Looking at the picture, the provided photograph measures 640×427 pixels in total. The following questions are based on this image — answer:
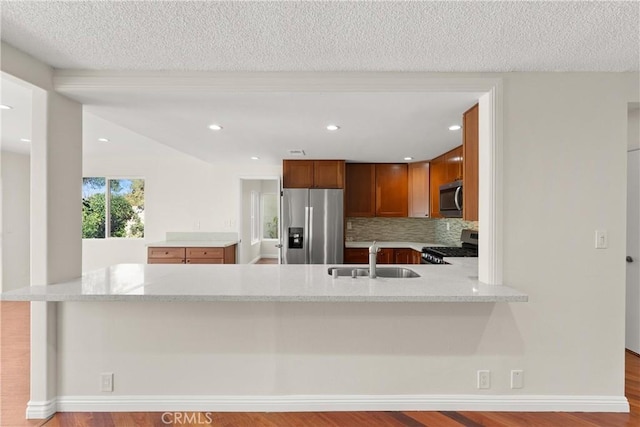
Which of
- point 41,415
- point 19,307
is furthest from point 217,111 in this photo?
point 19,307

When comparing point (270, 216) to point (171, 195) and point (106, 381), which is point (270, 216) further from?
point (106, 381)

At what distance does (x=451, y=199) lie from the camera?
3.49 meters

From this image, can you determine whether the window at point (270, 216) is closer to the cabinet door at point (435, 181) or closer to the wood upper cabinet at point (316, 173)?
the wood upper cabinet at point (316, 173)

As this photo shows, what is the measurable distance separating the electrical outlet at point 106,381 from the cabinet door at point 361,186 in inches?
136

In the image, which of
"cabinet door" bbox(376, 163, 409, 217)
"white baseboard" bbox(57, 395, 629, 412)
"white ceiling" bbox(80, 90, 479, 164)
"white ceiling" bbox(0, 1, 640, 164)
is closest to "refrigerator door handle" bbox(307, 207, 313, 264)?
"white ceiling" bbox(80, 90, 479, 164)

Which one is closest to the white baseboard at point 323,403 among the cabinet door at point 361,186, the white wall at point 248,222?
the cabinet door at point 361,186

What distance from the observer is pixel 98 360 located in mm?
2057

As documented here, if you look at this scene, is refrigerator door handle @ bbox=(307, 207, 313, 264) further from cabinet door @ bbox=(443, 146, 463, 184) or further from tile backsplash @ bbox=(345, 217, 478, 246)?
cabinet door @ bbox=(443, 146, 463, 184)

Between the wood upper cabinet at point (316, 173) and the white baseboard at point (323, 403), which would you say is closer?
the white baseboard at point (323, 403)

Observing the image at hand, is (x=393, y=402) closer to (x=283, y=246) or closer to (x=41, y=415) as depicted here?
(x=41, y=415)

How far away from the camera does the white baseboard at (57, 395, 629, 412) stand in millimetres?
2025

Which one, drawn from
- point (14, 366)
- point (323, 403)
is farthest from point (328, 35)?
point (14, 366)

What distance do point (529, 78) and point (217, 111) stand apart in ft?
7.07

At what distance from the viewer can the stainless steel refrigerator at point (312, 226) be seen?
427 centimetres
